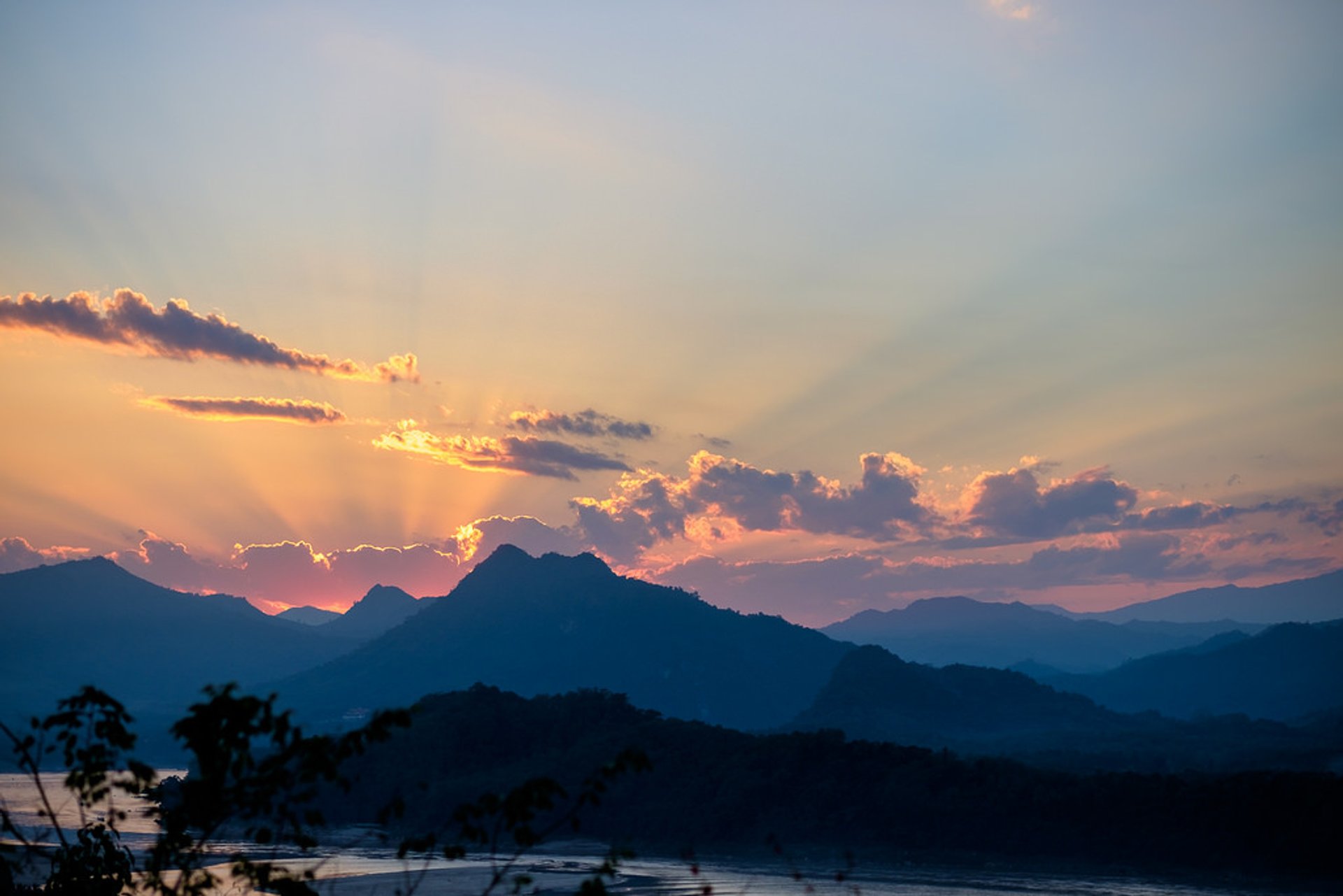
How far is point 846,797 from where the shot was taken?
472 ft

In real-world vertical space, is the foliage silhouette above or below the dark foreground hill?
below

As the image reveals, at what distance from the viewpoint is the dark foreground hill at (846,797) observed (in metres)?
120

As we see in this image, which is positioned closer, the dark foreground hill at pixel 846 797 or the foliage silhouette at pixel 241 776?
the foliage silhouette at pixel 241 776

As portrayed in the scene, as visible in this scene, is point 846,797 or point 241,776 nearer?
point 241,776

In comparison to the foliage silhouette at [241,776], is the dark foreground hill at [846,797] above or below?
above

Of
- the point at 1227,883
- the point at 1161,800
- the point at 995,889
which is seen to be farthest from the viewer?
the point at 1161,800

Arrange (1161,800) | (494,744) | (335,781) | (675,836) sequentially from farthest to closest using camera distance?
(494,744)
(675,836)
(1161,800)
(335,781)

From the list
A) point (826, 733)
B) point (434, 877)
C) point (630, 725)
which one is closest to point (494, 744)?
point (630, 725)

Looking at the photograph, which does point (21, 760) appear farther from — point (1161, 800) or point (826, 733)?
point (826, 733)

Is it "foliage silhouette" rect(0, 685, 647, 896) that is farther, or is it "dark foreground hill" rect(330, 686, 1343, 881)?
"dark foreground hill" rect(330, 686, 1343, 881)

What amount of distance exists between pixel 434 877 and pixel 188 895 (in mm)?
99735

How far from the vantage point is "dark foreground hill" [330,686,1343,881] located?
395ft

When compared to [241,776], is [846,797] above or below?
above

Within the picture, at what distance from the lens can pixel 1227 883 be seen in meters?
112
